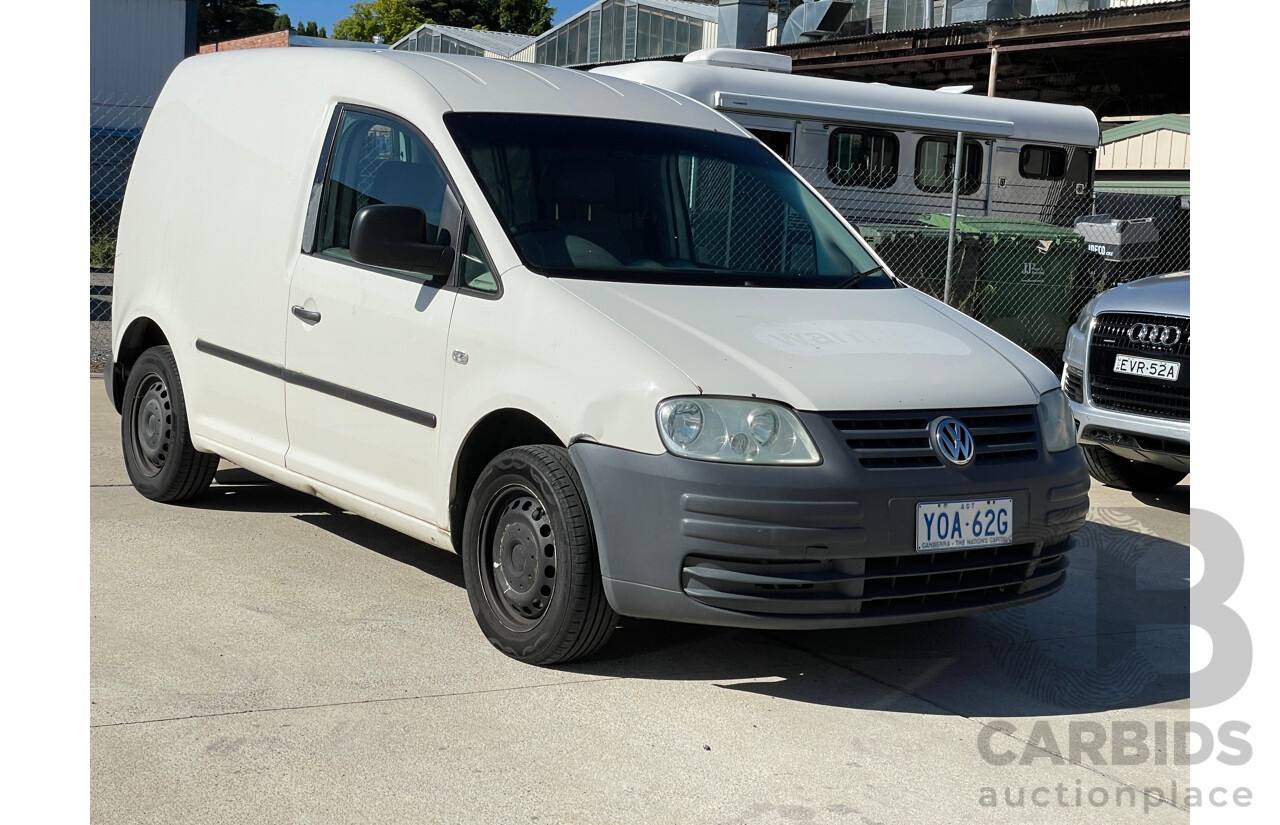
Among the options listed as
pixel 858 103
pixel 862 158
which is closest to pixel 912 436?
pixel 858 103

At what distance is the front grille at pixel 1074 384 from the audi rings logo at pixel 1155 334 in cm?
41

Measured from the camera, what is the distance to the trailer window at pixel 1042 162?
50.5 feet

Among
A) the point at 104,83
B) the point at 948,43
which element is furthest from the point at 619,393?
the point at 104,83

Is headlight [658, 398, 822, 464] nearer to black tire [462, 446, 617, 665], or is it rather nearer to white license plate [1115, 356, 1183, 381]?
black tire [462, 446, 617, 665]

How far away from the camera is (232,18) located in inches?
2968

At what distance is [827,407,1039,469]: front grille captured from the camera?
162 inches

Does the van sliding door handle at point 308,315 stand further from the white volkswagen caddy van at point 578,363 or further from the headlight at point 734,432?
the headlight at point 734,432

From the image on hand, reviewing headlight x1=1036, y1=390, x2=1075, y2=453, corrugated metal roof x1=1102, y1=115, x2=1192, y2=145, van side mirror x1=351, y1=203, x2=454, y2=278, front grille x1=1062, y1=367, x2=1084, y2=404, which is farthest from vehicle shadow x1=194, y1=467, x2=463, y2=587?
corrugated metal roof x1=1102, y1=115, x2=1192, y2=145

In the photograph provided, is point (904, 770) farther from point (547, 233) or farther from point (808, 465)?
point (547, 233)

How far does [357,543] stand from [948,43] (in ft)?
55.8

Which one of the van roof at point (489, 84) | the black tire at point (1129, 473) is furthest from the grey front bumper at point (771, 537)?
the black tire at point (1129, 473)

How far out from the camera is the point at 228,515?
20.8 feet

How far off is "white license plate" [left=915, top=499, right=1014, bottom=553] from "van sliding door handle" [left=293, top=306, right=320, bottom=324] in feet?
8.15

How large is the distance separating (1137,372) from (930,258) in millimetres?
5457
